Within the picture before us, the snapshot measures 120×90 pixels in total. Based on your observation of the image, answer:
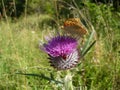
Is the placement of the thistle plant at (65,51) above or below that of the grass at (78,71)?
above

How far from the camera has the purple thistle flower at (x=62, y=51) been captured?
2.28 meters

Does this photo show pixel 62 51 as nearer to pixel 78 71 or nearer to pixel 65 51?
pixel 65 51

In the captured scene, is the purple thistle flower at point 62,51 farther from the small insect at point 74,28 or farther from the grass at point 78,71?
the grass at point 78,71

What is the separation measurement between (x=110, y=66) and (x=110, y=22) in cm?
157

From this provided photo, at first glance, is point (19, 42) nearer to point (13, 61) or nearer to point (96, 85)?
point (13, 61)

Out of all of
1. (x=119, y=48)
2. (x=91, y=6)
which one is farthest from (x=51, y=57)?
(x=91, y=6)

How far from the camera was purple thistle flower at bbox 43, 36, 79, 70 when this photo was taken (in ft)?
7.47

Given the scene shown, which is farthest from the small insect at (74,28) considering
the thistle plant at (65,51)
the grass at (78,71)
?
the grass at (78,71)

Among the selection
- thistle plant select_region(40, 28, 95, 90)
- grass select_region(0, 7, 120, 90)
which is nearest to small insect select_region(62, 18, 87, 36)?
thistle plant select_region(40, 28, 95, 90)

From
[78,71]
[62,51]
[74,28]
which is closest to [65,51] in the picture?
[62,51]

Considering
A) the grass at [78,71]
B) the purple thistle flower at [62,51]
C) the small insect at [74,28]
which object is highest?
the small insect at [74,28]

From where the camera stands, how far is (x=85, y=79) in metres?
3.39

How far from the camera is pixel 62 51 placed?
2.29 meters

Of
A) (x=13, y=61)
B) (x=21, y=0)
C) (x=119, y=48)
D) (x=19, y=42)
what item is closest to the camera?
(x=119, y=48)
